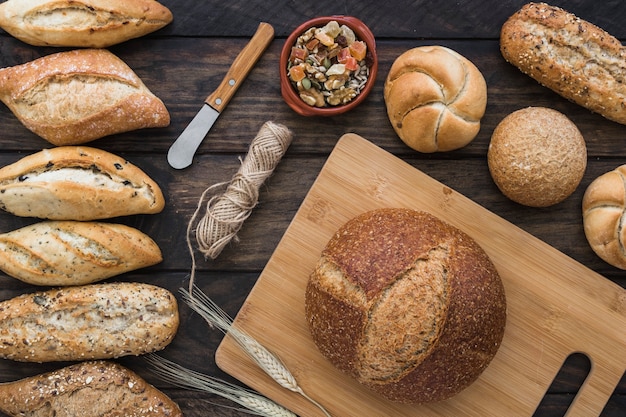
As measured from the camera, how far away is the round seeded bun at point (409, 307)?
7.08ft

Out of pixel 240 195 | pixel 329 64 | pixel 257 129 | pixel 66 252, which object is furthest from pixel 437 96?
pixel 66 252

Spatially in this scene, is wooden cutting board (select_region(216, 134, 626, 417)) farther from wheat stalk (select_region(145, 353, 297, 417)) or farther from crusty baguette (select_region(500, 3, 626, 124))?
crusty baguette (select_region(500, 3, 626, 124))

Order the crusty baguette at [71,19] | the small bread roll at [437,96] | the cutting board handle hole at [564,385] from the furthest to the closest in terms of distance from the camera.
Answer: the cutting board handle hole at [564,385] → the crusty baguette at [71,19] → the small bread roll at [437,96]

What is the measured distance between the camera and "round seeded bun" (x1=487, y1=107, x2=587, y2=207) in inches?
94.0

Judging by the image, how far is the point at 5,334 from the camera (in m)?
2.46

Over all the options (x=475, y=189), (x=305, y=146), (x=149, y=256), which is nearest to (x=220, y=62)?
(x=305, y=146)

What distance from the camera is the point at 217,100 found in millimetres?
2621

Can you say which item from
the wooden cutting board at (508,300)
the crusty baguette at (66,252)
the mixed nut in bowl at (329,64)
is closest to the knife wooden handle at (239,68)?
→ the mixed nut in bowl at (329,64)

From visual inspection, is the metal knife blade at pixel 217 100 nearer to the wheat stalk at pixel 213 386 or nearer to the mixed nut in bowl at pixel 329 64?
the mixed nut in bowl at pixel 329 64

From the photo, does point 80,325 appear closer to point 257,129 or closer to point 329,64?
point 257,129

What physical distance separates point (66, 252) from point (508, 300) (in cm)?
191

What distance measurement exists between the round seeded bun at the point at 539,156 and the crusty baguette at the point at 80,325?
161 centimetres

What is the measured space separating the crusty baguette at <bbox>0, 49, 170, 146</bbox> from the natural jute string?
44cm

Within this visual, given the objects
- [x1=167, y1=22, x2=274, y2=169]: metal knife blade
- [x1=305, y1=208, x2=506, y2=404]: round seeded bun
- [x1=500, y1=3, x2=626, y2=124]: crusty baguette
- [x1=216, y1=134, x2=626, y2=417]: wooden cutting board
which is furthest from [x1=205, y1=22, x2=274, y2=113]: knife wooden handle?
[x1=500, y1=3, x2=626, y2=124]: crusty baguette
